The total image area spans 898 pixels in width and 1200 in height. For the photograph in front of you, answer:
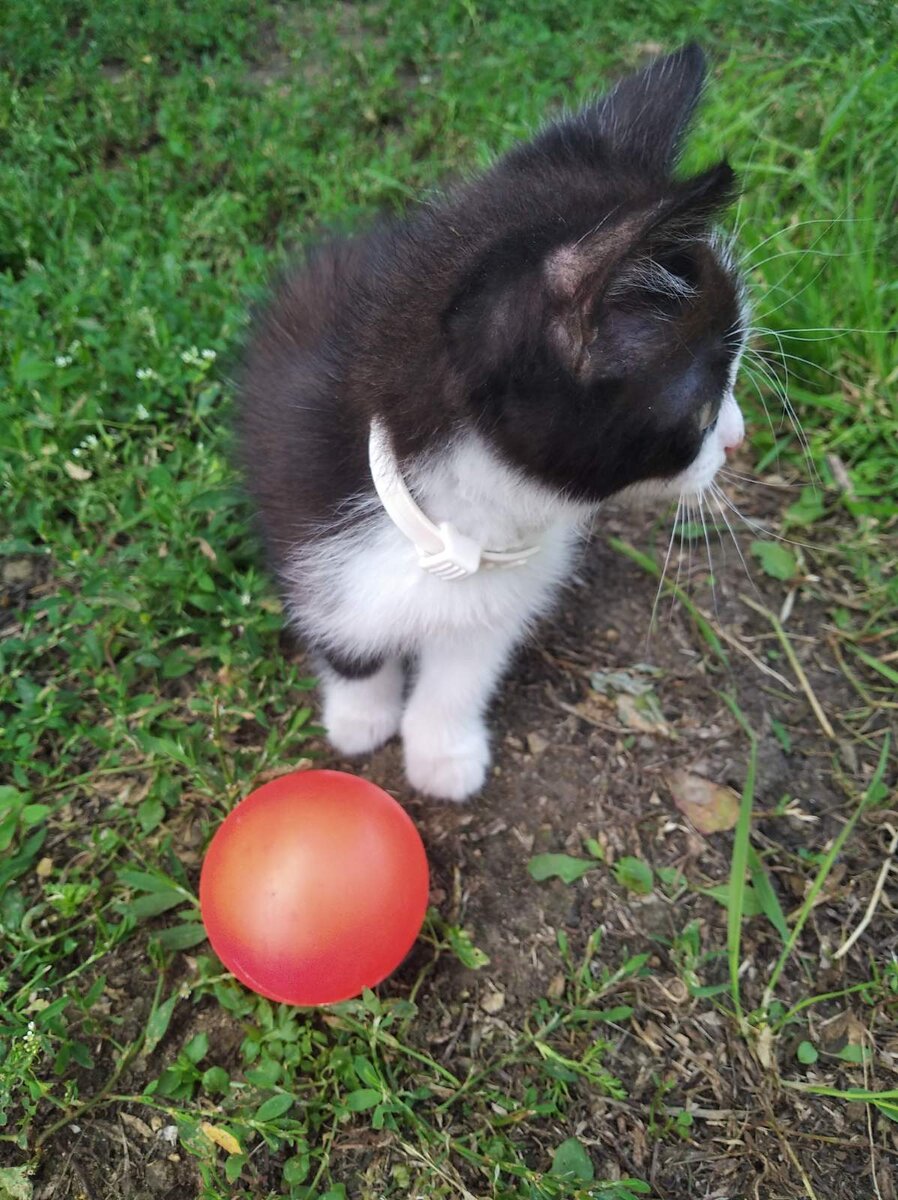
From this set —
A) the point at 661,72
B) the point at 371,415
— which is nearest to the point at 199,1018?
the point at 371,415

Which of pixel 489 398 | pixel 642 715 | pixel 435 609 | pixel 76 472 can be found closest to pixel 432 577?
pixel 435 609

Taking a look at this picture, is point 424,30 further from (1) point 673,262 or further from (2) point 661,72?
(1) point 673,262

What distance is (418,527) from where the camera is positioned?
4.58 ft

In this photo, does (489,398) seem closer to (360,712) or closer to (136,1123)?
(360,712)

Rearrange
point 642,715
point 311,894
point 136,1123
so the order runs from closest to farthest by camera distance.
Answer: point 311,894, point 136,1123, point 642,715

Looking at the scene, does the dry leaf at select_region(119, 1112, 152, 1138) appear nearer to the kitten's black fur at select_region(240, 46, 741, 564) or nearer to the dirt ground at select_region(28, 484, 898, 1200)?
the dirt ground at select_region(28, 484, 898, 1200)

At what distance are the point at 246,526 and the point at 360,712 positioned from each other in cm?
53

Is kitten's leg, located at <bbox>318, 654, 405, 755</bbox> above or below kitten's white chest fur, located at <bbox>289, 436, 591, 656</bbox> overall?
below

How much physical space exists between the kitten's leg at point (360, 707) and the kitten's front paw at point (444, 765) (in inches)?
3.4

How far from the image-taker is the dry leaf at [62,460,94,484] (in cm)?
214

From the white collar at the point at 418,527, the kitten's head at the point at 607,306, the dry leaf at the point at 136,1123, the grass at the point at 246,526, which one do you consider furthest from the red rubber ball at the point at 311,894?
the kitten's head at the point at 607,306

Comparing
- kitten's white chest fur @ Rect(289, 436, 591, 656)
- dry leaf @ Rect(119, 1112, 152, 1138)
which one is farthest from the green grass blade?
dry leaf @ Rect(119, 1112, 152, 1138)

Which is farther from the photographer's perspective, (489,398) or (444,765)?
(444,765)

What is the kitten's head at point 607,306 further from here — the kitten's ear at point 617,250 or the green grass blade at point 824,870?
the green grass blade at point 824,870
